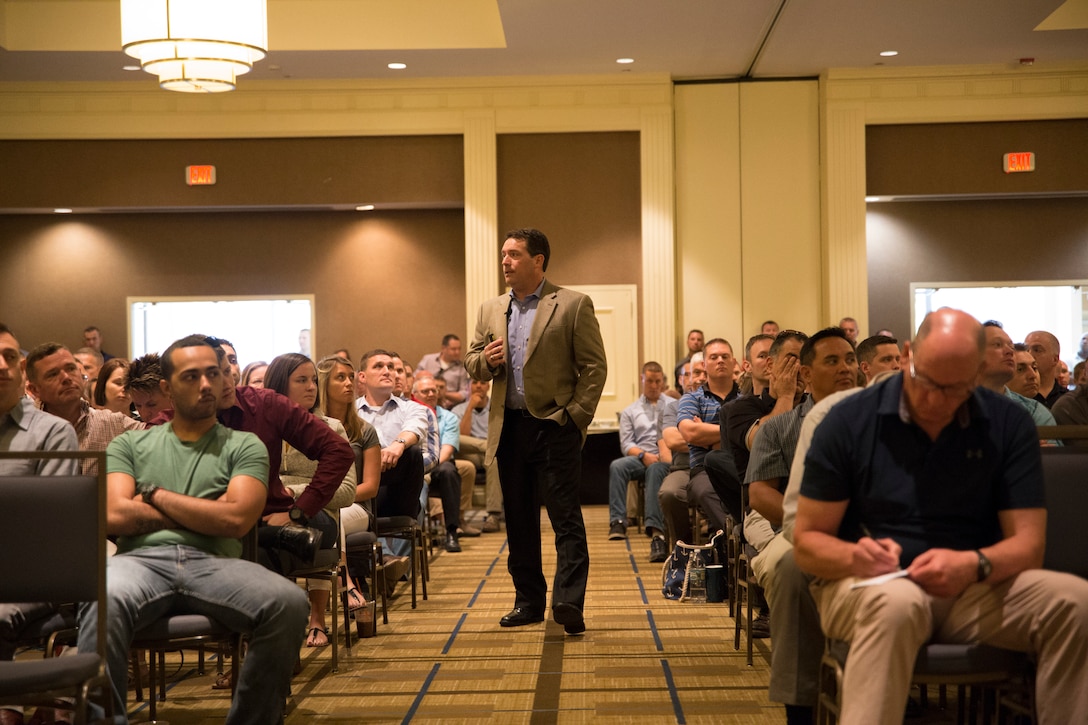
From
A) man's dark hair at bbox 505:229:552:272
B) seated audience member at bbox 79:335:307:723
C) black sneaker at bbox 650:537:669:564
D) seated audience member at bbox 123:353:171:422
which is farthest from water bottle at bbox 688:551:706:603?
Result: seated audience member at bbox 79:335:307:723

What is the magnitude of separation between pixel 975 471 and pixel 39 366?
3.29 metres

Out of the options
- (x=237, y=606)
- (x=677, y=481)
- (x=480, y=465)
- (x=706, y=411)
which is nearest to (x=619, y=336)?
(x=480, y=465)

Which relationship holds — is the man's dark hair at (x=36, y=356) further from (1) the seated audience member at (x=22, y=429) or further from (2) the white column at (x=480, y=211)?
(2) the white column at (x=480, y=211)

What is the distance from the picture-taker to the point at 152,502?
3.22 meters

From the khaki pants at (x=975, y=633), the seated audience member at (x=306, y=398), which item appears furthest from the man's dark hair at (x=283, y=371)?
the khaki pants at (x=975, y=633)

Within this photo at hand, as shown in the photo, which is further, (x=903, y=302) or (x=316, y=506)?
(x=903, y=302)

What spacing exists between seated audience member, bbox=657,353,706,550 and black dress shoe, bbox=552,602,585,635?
146 cm

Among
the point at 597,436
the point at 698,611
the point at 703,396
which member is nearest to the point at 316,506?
the point at 698,611

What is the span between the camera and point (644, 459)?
8578 millimetres

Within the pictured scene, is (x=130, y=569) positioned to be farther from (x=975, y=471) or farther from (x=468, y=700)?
(x=975, y=471)

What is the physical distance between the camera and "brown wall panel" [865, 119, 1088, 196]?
11.7 metres

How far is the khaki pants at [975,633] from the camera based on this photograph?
8.04 feet

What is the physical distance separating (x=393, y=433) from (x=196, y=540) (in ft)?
10.5

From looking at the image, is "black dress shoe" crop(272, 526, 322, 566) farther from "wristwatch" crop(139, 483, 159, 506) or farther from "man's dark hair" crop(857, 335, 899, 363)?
"man's dark hair" crop(857, 335, 899, 363)
